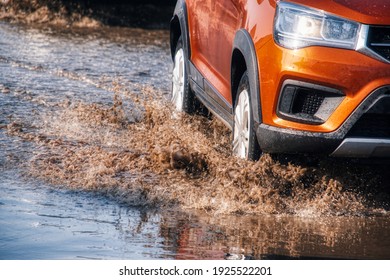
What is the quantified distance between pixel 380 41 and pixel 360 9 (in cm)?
21

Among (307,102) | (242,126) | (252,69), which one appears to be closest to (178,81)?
(242,126)

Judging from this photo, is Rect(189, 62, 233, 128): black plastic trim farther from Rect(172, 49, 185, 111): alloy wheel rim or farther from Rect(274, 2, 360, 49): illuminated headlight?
Rect(274, 2, 360, 49): illuminated headlight

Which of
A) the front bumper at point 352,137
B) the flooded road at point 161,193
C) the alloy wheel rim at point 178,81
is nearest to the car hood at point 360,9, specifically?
the front bumper at point 352,137

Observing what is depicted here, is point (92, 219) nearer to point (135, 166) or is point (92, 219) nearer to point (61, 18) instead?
point (135, 166)

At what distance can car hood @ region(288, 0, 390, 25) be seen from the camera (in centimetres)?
634

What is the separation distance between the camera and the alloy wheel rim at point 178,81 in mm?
9278

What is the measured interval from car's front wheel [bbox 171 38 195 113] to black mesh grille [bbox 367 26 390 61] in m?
2.89

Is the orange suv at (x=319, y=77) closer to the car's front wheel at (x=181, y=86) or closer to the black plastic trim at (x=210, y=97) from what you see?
the black plastic trim at (x=210, y=97)

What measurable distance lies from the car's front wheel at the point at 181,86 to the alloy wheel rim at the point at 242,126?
1.75 metres

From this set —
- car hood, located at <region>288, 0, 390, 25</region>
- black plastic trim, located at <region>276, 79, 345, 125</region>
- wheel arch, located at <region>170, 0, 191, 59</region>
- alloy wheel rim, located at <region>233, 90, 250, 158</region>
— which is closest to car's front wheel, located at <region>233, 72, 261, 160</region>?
alloy wheel rim, located at <region>233, 90, 250, 158</region>

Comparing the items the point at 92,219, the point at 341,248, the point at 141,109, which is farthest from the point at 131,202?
the point at 141,109

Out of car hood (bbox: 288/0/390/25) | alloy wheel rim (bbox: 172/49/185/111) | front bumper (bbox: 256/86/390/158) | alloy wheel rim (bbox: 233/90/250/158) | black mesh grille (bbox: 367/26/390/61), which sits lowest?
alloy wheel rim (bbox: 172/49/185/111)

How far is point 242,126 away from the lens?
7172 millimetres

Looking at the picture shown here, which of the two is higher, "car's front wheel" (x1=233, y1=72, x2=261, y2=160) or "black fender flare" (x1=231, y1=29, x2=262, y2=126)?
"black fender flare" (x1=231, y1=29, x2=262, y2=126)
